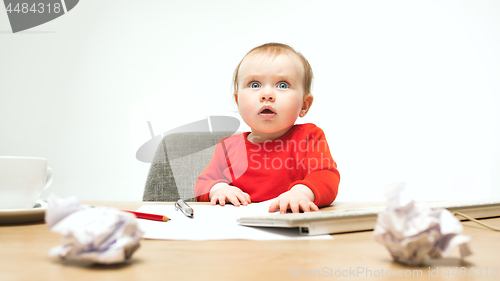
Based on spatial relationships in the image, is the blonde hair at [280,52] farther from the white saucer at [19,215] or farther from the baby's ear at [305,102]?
the white saucer at [19,215]

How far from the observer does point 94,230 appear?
250 mm

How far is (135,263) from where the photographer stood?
0.29 m

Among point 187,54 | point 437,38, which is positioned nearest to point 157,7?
point 187,54

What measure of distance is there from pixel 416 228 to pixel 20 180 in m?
0.56

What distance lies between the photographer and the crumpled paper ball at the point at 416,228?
25 centimetres

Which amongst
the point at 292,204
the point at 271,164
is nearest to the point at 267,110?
the point at 271,164

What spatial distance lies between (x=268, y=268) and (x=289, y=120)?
0.80 m

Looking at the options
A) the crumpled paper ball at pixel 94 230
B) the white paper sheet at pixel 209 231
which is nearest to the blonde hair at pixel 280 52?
the white paper sheet at pixel 209 231

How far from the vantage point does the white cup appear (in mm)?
511

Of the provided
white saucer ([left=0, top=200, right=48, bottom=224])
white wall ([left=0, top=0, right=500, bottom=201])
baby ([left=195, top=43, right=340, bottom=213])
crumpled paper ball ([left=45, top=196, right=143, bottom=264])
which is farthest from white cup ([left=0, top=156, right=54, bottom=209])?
white wall ([left=0, top=0, right=500, bottom=201])

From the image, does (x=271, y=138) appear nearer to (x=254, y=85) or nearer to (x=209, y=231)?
(x=254, y=85)

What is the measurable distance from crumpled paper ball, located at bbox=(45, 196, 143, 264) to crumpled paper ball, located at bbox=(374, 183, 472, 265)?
196 millimetres

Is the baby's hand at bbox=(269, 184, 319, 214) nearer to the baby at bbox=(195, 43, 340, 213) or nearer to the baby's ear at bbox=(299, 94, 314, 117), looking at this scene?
the baby at bbox=(195, 43, 340, 213)

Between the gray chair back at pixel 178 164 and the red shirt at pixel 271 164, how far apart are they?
1.03 feet
